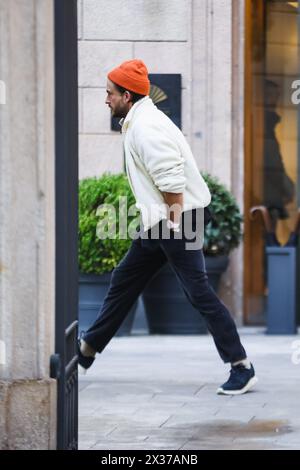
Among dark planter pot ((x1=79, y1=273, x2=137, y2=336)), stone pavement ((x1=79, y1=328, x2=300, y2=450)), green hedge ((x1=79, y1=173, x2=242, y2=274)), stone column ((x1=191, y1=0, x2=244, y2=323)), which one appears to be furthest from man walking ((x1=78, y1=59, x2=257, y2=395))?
stone column ((x1=191, y1=0, x2=244, y2=323))

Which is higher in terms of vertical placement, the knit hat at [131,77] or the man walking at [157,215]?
the knit hat at [131,77]

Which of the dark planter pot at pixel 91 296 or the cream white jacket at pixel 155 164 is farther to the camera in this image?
the dark planter pot at pixel 91 296

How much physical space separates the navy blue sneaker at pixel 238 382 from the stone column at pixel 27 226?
242 cm

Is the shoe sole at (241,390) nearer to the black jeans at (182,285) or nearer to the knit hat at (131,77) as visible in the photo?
the black jeans at (182,285)

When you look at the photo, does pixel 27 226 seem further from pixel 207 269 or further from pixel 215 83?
pixel 215 83

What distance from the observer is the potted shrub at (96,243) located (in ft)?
32.9

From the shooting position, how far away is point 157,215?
23.9 ft

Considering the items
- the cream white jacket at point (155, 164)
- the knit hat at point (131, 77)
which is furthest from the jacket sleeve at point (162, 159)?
the knit hat at point (131, 77)

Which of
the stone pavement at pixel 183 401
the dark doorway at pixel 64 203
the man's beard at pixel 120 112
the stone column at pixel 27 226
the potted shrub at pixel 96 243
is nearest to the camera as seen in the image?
the stone column at pixel 27 226

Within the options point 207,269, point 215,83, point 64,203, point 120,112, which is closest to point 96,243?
point 207,269

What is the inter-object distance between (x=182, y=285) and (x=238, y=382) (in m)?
0.66

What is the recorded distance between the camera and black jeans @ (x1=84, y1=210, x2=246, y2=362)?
7.42 m

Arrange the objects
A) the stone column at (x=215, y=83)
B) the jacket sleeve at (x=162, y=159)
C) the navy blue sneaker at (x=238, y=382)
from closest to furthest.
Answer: the jacket sleeve at (x=162, y=159) < the navy blue sneaker at (x=238, y=382) < the stone column at (x=215, y=83)

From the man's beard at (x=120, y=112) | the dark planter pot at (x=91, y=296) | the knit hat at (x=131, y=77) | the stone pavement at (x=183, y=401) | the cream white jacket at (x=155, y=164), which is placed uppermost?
the knit hat at (x=131, y=77)
